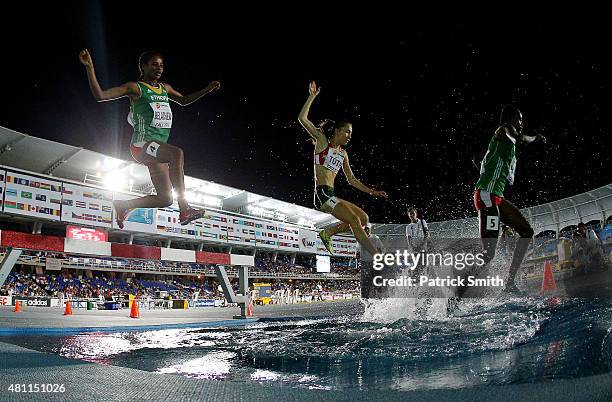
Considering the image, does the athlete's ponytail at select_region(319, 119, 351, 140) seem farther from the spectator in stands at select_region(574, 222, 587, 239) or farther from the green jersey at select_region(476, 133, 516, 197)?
the spectator in stands at select_region(574, 222, 587, 239)

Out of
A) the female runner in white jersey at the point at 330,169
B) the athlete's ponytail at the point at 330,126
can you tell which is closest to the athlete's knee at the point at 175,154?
the female runner in white jersey at the point at 330,169

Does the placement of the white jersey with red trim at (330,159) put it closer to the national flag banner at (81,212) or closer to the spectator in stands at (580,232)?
the spectator in stands at (580,232)

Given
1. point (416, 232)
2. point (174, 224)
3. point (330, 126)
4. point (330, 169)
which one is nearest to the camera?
point (330, 169)

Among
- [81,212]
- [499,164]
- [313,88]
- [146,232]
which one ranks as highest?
[81,212]

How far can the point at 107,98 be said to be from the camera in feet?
11.7

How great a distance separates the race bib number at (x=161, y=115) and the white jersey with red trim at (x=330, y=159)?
58.1 inches

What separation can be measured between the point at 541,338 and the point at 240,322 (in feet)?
31.7

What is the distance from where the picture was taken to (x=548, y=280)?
6812 millimetres

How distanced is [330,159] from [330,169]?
104 millimetres

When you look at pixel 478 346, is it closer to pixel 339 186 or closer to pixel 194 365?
pixel 194 365

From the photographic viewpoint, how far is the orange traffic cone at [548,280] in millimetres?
6574

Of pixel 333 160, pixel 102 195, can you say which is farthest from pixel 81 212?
pixel 333 160

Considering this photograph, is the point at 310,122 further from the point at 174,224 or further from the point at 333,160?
the point at 174,224

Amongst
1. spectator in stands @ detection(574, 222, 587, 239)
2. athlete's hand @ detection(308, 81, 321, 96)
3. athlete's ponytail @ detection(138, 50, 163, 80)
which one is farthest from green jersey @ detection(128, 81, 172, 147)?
spectator in stands @ detection(574, 222, 587, 239)
